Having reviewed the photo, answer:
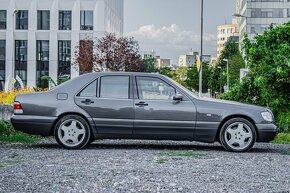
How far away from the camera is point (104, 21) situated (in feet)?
243

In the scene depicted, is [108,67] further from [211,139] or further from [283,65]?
[211,139]

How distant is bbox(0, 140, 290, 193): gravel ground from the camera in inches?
279

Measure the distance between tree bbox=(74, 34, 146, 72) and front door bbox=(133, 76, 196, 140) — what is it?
1707 inches

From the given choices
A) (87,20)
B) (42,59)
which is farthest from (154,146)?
(42,59)

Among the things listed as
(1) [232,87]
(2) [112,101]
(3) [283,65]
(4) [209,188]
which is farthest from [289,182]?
(1) [232,87]

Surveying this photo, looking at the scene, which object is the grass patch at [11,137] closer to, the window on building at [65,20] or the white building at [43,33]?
the white building at [43,33]

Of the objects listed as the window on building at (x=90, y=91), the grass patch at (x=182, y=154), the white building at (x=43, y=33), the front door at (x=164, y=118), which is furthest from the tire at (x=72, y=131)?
the white building at (x=43, y=33)

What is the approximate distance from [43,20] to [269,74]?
6053 centimetres

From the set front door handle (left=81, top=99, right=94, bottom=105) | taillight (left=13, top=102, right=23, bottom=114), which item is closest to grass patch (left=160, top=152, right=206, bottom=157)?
front door handle (left=81, top=99, right=94, bottom=105)

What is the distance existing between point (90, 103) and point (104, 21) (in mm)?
63154

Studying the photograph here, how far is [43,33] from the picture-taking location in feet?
244

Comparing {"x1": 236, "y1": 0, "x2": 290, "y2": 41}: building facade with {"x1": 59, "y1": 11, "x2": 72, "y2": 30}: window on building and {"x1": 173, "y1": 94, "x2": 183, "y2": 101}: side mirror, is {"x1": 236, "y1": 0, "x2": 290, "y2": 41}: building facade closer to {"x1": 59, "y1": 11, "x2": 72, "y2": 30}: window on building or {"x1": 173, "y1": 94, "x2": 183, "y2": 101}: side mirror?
{"x1": 59, "y1": 11, "x2": 72, "y2": 30}: window on building

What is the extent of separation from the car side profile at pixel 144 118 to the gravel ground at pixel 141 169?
0.30 metres

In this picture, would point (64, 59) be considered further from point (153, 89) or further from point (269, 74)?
point (153, 89)
